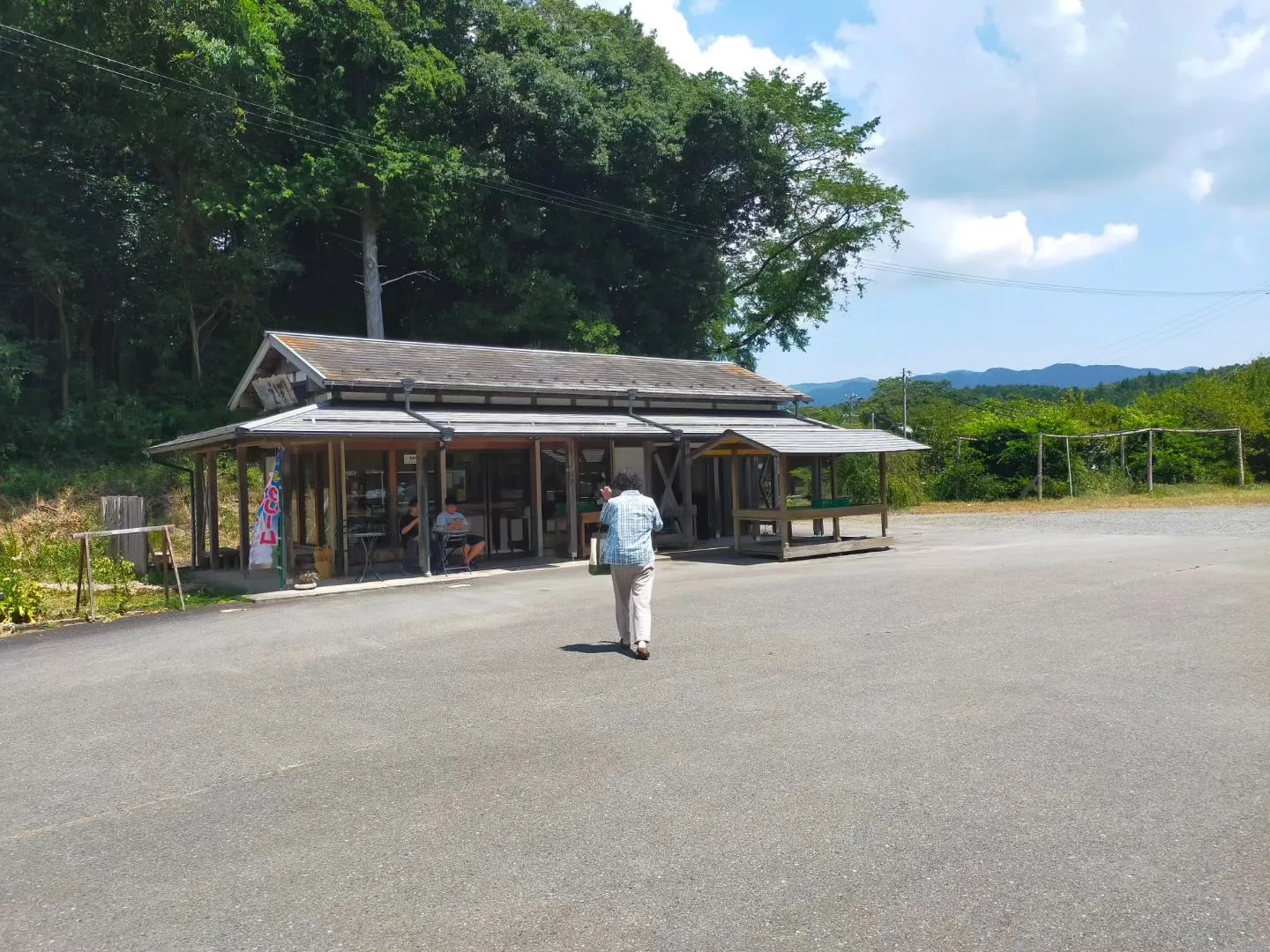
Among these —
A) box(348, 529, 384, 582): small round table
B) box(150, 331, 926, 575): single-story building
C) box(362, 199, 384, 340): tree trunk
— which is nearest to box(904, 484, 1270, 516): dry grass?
box(150, 331, 926, 575): single-story building

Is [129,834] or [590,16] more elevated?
[590,16]

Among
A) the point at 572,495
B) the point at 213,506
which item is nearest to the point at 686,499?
the point at 572,495

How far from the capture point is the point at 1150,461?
86.1 feet

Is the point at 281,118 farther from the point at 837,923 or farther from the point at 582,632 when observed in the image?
the point at 837,923

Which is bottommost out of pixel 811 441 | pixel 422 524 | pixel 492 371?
pixel 422 524

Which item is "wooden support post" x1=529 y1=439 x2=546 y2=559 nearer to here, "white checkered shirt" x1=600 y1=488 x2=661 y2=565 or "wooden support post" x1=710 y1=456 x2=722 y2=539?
"wooden support post" x1=710 y1=456 x2=722 y2=539

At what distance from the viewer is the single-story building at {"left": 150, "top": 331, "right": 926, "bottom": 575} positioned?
14.9 m

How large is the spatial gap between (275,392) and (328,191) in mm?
9776

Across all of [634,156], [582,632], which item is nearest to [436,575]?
[582,632]

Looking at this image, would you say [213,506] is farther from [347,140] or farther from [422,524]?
[347,140]

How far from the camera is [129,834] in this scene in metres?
4.29

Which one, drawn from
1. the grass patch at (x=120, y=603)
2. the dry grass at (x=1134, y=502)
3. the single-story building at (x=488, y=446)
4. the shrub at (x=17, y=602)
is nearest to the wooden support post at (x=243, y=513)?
the single-story building at (x=488, y=446)

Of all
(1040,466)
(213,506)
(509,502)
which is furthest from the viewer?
(1040,466)

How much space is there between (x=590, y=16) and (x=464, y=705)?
33.7m
